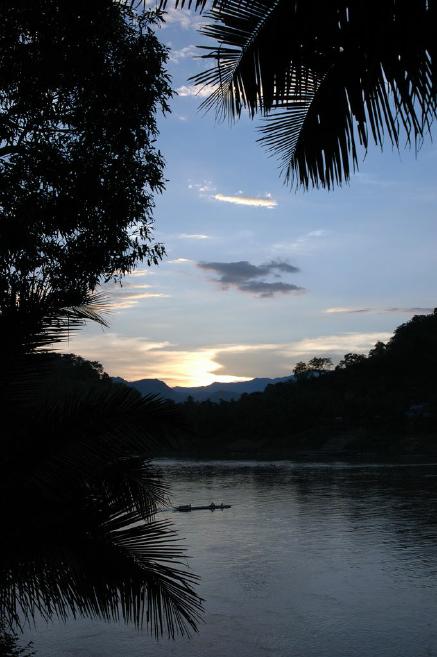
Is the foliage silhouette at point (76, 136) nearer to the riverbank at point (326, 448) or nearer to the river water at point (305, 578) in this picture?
the river water at point (305, 578)

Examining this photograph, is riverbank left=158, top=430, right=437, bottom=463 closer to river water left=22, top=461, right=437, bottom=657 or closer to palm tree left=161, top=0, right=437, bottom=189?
river water left=22, top=461, right=437, bottom=657

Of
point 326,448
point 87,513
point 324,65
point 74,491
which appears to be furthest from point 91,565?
point 326,448

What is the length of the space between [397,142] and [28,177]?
9427 mm

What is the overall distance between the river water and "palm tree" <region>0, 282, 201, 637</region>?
1781 centimetres

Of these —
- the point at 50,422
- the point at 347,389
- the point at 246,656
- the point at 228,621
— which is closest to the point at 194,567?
the point at 228,621

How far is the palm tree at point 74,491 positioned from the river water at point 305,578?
17805 mm

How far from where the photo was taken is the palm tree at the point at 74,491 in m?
4.86

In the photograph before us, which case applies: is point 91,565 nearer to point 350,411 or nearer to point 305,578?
point 305,578

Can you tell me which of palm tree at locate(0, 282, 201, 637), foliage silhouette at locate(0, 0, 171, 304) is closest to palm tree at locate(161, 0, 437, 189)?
palm tree at locate(0, 282, 201, 637)

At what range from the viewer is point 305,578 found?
31.1m

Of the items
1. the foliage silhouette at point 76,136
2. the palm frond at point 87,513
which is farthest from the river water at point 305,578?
the palm frond at point 87,513

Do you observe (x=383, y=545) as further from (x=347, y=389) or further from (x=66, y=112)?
(x=347, y=389)

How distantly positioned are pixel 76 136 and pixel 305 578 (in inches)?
978

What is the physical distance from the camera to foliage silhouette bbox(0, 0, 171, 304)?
11305mm
